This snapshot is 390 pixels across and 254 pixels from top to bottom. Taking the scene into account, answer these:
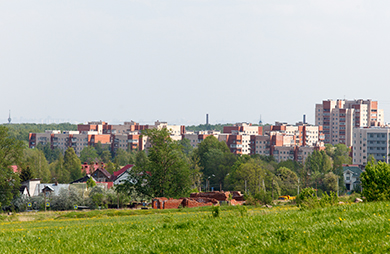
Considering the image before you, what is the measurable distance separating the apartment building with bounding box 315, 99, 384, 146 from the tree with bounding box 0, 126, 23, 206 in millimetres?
132160

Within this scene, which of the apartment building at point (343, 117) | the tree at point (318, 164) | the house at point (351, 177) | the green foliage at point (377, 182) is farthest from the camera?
the apartment building at point (343, 117)

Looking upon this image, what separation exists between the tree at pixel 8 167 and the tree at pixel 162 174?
49.6ft

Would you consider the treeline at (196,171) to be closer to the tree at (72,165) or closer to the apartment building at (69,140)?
the tree at (72,165)

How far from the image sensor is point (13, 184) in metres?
61.9

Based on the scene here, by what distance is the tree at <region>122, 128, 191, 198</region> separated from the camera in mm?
56719

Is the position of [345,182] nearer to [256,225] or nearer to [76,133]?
[256,225]

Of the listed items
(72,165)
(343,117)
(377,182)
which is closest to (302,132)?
(343,117)

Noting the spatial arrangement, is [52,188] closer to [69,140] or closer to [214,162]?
[214,162]

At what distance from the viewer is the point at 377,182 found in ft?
62.8

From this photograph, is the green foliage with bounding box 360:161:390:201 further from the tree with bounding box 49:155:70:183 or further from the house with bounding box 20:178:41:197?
the tree with bounding box 49:155:70:183

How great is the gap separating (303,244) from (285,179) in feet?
275

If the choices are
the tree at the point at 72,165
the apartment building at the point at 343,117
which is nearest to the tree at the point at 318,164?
the tree at the point at 72,165

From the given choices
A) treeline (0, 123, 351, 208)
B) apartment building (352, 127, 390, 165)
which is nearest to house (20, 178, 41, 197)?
treeline (0, 123, 351, 208)

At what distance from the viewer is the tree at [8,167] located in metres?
58.3
